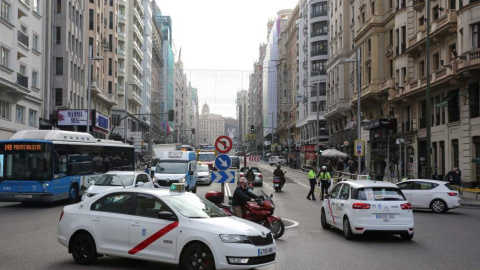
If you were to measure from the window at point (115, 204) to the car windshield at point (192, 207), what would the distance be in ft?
2.39

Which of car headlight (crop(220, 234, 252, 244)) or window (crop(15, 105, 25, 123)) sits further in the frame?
window (crop(15, 105, 25, 123))

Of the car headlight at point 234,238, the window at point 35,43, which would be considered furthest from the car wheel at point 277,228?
the window at point 35,43

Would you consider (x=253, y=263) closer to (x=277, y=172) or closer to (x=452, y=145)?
(x=277, y=172)

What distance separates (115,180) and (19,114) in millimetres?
22300

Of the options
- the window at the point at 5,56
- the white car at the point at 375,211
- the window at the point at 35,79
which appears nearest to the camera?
the white car at the point at 375,211

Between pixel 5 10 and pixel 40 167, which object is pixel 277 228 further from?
pixel 5 10

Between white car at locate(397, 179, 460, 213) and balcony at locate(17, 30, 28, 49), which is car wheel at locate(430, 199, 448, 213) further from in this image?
balcony at locate(17, 30, 28, 49)

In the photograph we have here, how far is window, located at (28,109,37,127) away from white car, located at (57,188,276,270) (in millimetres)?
35081

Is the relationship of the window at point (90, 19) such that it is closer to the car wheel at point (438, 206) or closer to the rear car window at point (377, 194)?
the car wheel at point (438, 206)

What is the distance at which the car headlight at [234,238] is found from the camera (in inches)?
328

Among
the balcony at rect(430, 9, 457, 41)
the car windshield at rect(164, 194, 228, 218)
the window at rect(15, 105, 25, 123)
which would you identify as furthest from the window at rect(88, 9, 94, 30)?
the car windshield at rect(164, 194, 228, 218)

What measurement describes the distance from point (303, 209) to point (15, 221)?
11.2 m

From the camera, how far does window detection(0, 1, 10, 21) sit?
35.7m

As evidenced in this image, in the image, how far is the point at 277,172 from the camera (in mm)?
33219
